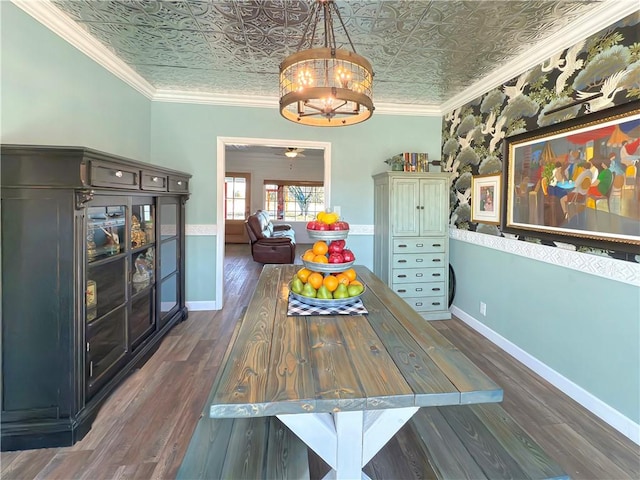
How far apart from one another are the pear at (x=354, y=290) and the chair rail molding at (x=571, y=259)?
1.58 m

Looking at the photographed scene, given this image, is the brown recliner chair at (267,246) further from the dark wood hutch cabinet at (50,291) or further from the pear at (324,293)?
the pear at (324,293)

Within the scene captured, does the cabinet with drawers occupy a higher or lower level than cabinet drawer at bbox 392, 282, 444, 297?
higher

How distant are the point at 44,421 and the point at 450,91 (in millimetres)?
4177

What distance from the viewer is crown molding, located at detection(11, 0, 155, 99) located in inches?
77.2

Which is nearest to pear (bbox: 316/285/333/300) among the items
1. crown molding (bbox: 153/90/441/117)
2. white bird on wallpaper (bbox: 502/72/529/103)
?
white bird on wallpaper (bbox: 502/72/529/103)

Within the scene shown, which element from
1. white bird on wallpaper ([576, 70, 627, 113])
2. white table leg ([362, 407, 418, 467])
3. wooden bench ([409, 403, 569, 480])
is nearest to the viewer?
wooden bench ([409, 403, 569, 480])

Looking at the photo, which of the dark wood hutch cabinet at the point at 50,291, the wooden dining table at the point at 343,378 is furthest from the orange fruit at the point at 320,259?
the dark wood hutch cabinet at the point at 50,291

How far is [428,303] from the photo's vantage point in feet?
11.8

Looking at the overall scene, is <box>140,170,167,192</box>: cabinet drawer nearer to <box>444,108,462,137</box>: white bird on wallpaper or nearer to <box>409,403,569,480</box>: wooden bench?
<box>409,403,569,480</box>: wooden bench

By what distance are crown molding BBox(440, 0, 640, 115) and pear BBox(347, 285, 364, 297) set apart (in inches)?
87.2

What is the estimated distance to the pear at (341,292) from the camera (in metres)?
1.56

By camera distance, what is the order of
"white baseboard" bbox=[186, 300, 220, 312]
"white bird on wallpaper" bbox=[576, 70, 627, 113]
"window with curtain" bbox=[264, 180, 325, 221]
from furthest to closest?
1. "window with curtain" bbox=[264, 180, 325, 221]
2. "white baseboard" bbox=[186, 300, 220, 312]
3. "white bird on wallpaper" bbox=[576, 70, 627, 113]

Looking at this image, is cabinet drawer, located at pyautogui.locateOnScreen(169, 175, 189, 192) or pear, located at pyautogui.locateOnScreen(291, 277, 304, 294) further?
cabinet drawer, located at pyautogui.locateOnScreen(169, 175, 189, 192)

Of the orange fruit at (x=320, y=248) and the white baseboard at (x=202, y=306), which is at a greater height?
the orange fruit at (x=320, y=248)
